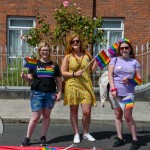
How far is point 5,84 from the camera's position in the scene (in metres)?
10.5

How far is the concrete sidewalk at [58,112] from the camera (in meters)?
8.20

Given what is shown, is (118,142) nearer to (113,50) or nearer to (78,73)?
(78,73)

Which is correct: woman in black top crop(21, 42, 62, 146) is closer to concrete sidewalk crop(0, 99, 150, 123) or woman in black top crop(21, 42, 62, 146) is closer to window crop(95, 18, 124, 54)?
concrete sidewalk crop(0, 99, 150, 123)

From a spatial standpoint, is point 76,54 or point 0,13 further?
point 0,13

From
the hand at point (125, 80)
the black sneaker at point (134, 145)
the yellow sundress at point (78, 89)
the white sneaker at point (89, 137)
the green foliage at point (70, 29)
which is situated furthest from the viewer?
the green foliage at point (70, 29)

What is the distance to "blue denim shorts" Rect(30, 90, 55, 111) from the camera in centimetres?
621

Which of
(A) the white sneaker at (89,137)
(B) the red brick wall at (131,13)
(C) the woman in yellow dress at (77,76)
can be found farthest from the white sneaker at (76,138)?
(B) the red brick wall at (131,13)

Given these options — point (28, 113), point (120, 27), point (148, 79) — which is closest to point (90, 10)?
point (120, 27)

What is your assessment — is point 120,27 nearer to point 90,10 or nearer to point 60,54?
point 90,10

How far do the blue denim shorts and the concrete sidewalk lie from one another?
6.33 feet

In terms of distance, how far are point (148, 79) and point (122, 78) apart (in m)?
4.76

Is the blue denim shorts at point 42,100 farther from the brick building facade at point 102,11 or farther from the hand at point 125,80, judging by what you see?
the brick building facade at point 102,11

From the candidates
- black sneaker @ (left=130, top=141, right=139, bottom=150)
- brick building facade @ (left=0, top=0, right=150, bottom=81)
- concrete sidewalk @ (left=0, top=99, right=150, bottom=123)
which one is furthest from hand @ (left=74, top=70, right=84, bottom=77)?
brick building facade @ (left=0, top=0, right=150, bottom=81)

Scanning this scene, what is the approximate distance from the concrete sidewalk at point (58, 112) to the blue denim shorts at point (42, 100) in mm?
1930
